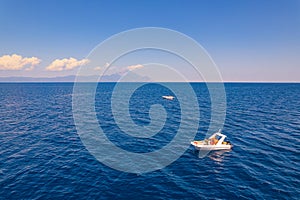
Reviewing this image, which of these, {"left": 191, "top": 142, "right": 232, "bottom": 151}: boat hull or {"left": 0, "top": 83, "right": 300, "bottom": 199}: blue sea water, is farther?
{"left": 191, "top": 142, "right": 232, "bottom": 151}: boat hull

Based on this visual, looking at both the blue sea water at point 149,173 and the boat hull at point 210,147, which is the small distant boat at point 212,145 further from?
the blue sea water at point 149,173

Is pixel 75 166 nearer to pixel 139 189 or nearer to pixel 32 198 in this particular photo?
pixel 32 198

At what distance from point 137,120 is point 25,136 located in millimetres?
33680

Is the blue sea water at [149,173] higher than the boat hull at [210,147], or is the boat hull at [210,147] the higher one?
the boat hull at [210,147]

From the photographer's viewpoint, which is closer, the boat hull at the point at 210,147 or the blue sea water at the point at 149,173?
the blue sea water at the point at 149,173

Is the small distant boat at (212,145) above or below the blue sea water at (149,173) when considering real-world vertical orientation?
above

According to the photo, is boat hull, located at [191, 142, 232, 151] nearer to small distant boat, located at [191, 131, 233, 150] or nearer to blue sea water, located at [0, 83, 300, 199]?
small distant boat, located at [191, 131, 233, 150]

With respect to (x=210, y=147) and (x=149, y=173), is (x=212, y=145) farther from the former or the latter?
(x=149, y=173)

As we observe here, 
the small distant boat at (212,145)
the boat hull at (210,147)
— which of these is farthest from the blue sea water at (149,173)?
the small distant boat at (212,145)

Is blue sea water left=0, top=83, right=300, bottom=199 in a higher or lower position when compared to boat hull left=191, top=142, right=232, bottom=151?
lower

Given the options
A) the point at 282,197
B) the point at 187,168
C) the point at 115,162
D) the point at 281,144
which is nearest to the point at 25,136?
the point at 115,162

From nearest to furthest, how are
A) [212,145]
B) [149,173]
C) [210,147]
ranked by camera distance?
1. [149,173]
2. [210,147]
3. [212,145]

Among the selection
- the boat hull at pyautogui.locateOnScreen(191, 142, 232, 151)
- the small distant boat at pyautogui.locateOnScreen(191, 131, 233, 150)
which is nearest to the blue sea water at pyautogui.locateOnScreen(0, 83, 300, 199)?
the boat hull at pyautogui.locateOnScreen(191, 142, 232, 151)

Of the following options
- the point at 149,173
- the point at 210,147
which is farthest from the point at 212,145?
the point at 149,173
